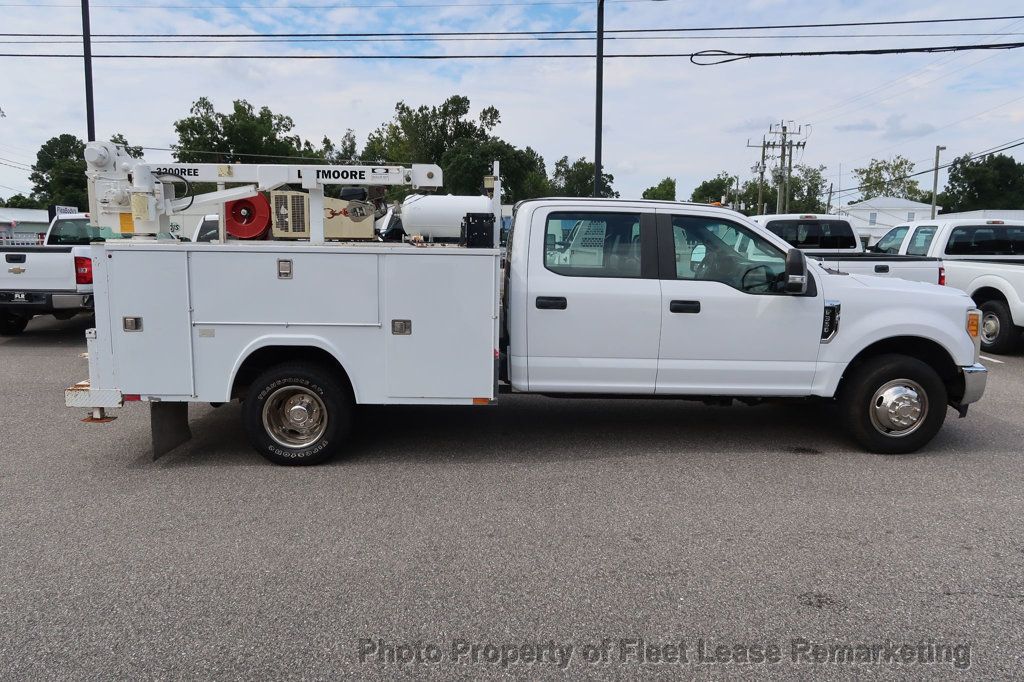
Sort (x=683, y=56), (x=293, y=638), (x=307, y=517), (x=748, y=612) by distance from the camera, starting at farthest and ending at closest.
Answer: (x=683, y=56) < (x=307, y=517) < (x=748, y=612) < (x=293, y=638)

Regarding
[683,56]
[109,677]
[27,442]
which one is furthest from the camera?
[683,56]

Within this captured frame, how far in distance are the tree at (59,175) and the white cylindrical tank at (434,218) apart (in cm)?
7184

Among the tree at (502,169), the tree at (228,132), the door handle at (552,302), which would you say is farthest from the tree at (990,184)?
the door handle at (552,302)

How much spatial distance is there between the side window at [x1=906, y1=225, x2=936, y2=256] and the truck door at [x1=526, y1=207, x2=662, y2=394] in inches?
337

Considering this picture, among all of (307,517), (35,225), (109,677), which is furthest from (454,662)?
(35,225)

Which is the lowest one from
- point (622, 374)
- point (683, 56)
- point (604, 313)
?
point (622, 374)

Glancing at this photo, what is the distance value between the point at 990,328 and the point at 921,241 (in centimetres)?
199

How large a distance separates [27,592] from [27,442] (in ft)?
9.93

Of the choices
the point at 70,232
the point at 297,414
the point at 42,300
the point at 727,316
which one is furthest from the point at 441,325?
the point at 70,232

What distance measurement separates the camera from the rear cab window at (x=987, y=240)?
11578 millimetres

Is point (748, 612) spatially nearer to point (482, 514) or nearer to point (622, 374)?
point (482, 514)

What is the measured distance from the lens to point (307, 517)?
14.8ft

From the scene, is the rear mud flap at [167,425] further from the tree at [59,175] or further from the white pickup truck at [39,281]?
the tree at [59,175]

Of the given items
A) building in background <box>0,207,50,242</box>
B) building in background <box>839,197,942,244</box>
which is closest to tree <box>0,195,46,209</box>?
building in background <box>0,207,50,242</box>
